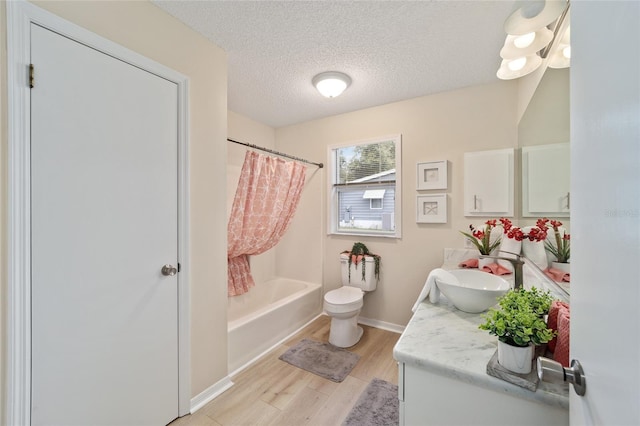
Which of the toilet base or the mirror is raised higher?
the mirror

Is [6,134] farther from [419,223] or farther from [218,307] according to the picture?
[419,223]

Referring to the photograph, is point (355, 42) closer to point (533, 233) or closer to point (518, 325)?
point (533, 233)

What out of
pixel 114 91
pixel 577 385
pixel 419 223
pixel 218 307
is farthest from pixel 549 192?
pixel 114 91

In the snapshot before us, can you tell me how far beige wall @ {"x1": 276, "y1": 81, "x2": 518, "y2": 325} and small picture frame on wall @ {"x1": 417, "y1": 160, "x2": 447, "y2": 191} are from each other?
2.8 inches

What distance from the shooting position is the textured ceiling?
146cm

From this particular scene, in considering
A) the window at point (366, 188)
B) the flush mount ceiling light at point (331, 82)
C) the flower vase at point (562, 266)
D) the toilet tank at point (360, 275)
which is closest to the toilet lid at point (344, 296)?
the toilet tank at point (360, 275)

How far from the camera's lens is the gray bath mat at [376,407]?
5.07 ft

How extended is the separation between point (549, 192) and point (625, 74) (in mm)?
1064

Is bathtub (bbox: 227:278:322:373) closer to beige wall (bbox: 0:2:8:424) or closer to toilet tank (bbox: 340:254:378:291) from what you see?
toilet tank (bbox: 340:254:378:291)

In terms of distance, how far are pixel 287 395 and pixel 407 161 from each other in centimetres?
225

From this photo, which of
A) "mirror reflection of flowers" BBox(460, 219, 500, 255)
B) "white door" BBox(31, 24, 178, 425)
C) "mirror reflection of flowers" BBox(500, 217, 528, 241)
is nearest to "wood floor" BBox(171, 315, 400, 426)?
"white door" BBox(31, 24, 178, 425)

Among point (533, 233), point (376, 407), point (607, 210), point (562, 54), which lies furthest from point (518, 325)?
point (376, 407)

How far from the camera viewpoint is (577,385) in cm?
53

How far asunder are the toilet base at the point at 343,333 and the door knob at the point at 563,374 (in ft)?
6.44
